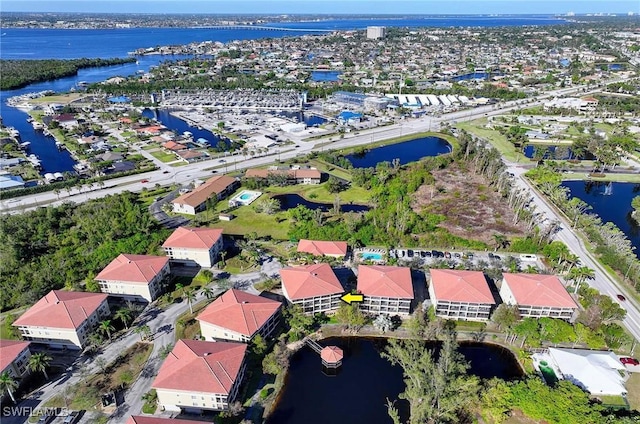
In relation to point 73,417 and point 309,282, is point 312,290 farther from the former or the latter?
point 73,417

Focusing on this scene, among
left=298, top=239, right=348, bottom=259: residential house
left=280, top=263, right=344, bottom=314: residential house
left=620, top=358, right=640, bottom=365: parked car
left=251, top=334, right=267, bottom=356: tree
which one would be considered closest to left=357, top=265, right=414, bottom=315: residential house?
left=280, top=263, right=344, bottom=314: residential house

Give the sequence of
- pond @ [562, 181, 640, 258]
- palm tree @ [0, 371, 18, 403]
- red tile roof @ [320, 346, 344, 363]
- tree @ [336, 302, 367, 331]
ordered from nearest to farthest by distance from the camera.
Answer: palm tree @ [0, 371, 18, 403] < red tile roof @ [320, 346, 344, 363] < tree @ [336, 302, 367, 331] < pond @ [562, 181, 640, 258]

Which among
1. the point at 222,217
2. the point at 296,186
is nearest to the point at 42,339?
the point at 222,217

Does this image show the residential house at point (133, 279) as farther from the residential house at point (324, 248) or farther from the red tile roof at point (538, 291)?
the red tile roof at point (538, 291)

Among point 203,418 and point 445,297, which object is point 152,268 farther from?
point 445,297

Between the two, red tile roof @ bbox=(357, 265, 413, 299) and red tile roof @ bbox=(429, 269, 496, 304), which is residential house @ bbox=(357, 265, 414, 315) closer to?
red tile roof @ bbox=(357, 265, 413, 299)
